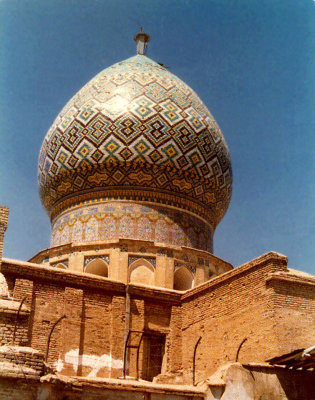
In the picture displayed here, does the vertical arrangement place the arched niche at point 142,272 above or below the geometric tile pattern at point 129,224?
below

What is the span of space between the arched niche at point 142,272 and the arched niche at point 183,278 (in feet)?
1.90

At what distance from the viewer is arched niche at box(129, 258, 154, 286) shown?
12.6 metres

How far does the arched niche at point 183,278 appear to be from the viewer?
513 inches

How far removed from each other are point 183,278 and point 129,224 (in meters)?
1.59

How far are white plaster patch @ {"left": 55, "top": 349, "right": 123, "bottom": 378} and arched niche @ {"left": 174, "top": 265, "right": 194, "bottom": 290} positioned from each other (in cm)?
316

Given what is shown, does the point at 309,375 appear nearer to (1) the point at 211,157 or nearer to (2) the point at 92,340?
(2) the point at 92,340

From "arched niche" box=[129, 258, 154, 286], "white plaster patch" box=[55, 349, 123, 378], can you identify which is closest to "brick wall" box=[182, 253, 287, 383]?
"white plaster patch" box=[55, 349, 123, 378]

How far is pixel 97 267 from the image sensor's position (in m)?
12.9

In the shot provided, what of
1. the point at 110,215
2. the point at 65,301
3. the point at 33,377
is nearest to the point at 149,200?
the point at 110,215

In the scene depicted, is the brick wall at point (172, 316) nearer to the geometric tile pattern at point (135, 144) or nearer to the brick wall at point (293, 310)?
the brick wall at point (293, 310)

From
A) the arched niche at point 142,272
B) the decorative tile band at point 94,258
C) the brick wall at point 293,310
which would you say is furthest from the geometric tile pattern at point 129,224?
the brick wall at point 293,310

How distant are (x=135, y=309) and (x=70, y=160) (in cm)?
441

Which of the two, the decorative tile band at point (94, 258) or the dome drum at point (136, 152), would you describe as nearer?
the decorative tile band at point (94, 258)

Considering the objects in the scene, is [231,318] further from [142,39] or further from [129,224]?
[142,39]
